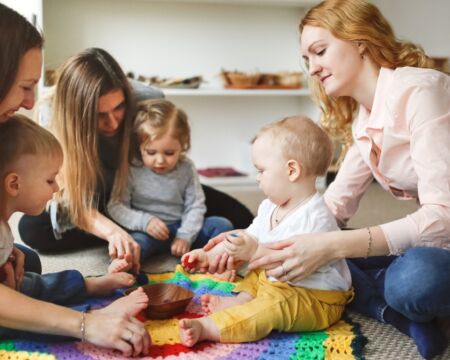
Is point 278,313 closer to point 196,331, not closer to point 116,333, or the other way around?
point 196,331

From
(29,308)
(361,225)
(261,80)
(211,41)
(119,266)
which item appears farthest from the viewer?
(211,41)

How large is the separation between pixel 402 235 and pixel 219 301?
0.38 metres

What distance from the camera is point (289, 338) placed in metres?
1.06

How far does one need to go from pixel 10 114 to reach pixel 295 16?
2305 millimetres

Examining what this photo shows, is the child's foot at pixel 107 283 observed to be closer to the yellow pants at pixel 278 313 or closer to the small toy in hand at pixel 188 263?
the small toy in hand at pixel 188 263

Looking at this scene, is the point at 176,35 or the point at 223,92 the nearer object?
the point at 223,92

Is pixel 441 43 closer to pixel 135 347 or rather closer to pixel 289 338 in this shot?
pixel 289 338

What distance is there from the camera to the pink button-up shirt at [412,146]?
3.38 ft

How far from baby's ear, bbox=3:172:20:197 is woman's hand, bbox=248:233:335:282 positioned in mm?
458

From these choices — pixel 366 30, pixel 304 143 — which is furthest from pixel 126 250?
pixel 366 30

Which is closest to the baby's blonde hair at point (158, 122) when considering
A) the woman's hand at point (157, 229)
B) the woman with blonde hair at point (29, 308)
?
the woman's hand at point (157, 229)

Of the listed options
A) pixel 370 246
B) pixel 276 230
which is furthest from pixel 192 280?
pixel 370 246

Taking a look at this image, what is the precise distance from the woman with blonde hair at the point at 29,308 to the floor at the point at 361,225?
431mm

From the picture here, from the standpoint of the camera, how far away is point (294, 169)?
3.67 ft
